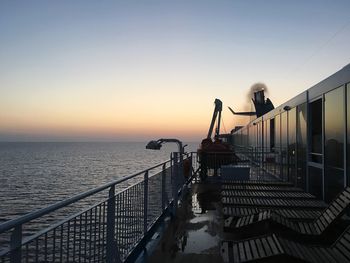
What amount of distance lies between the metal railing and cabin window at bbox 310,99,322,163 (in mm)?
3784

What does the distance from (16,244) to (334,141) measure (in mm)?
6606

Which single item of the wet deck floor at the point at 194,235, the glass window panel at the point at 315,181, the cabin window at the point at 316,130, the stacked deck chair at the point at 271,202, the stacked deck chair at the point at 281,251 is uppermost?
the cabin window at the point at 316,130

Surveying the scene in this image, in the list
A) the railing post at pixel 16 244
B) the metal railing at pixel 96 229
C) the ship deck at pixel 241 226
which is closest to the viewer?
the railing post at pixel 16 244

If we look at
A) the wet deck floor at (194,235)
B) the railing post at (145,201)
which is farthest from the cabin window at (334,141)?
the railing post at (145,201)

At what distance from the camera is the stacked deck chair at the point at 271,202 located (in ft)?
21.0

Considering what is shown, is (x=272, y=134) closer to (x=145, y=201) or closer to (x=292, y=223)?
(x=292, y=223)

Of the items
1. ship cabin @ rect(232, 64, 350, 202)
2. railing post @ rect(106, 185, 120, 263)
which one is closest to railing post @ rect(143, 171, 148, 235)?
railing post @ rect(106, 185, 120, 263)

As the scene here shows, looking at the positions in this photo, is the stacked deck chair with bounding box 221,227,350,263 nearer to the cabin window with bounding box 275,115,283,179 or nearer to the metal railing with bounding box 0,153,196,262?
the metal railing with bounding box 0,153,196,262

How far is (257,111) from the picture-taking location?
35.7 m

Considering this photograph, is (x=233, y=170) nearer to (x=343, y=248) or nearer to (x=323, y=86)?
(x=323, y=86)

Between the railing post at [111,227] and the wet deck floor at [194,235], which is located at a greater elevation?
the railing post at [111,227]

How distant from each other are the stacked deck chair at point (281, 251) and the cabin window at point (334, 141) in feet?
8.95

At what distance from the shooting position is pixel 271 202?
735 centimetres

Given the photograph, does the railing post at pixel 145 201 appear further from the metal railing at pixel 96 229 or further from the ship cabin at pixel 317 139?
the ship cabin at pixel 317 139
